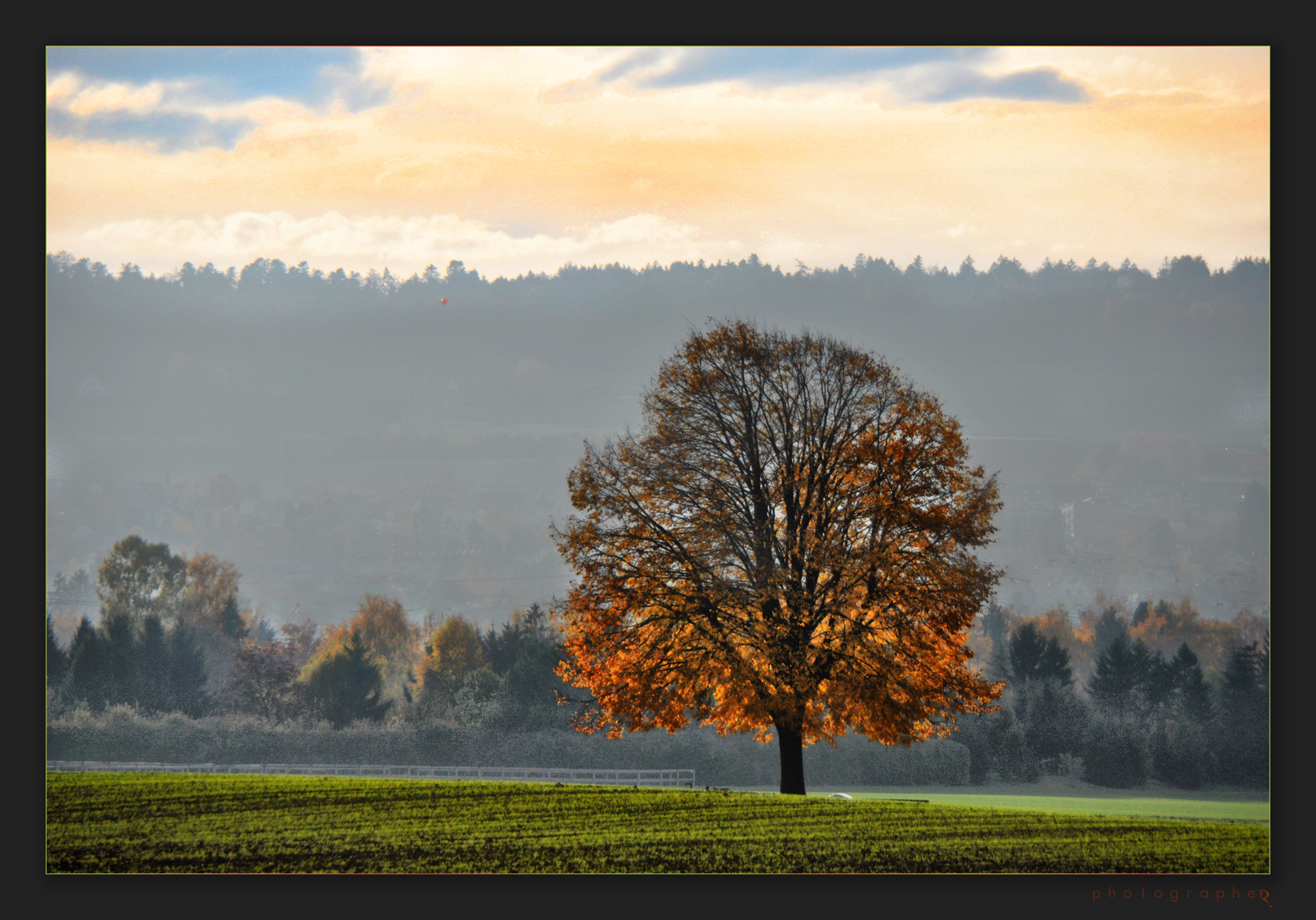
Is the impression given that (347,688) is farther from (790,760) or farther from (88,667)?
(790,760)

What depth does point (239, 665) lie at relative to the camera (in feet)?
193

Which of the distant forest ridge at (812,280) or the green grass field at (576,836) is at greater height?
the distant forest ridge at (812,280)

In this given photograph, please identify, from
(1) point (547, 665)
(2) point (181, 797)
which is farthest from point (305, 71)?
(1) point (547, 665)

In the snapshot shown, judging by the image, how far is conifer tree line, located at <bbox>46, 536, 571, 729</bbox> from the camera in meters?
48.3

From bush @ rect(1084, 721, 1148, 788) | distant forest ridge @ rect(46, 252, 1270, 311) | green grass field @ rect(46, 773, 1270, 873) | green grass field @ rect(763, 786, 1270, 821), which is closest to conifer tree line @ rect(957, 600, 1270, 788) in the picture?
bush @ rect(1084, 721, 1148, 788)

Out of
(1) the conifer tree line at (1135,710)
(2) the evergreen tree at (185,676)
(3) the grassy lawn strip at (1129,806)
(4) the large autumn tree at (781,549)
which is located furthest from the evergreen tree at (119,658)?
→ (1) the conifer tree line at (1135,710)

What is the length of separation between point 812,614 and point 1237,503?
71.0 feet

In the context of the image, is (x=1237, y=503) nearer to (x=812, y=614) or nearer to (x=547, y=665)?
(x=812, y=614)

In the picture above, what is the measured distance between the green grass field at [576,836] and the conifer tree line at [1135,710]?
25280mm

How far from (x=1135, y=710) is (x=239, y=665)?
54.9 meters

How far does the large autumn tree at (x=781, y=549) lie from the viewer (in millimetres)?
16875

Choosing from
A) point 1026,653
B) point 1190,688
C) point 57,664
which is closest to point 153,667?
point 57,664

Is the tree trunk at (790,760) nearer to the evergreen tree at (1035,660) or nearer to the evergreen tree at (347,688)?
the evergreen tree at (1035,660)

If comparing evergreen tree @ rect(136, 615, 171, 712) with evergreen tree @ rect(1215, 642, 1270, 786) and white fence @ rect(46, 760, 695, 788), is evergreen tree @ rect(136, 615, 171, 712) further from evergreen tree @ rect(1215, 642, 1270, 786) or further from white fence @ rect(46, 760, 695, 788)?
evergreen tree @ rect(1215, 642, 1270, 786)
